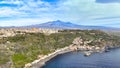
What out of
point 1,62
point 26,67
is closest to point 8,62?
point 1,62

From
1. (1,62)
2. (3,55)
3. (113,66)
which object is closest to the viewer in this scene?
(1,62)

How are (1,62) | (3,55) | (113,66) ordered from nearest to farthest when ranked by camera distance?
(1,62) → (3,55) → (113,66)

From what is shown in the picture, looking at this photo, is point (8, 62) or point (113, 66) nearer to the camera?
point (8, 62)

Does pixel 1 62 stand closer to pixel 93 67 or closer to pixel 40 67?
pixel 40 67

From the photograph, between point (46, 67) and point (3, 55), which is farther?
point (46, 67)

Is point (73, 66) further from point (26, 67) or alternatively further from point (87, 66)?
point (26, 67)

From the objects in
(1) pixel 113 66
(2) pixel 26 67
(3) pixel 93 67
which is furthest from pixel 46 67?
(1) pixel 113 66

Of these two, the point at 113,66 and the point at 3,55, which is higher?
the point at 3,55

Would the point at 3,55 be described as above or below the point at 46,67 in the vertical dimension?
above
